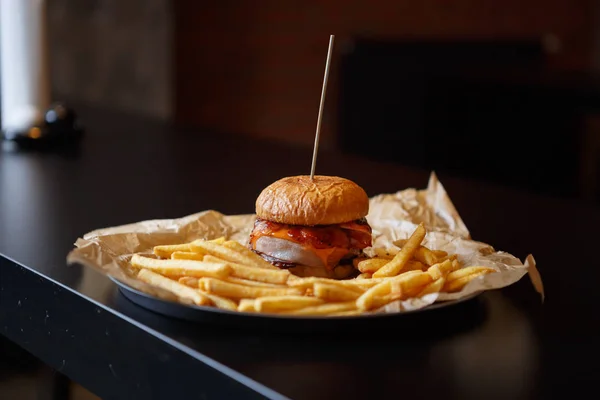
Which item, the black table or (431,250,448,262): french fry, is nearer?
the black table

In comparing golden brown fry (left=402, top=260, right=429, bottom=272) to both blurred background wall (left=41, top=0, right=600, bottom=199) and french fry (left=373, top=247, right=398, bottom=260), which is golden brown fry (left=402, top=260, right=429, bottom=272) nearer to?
french fry (left=373, top=247, right=398, bottom=260)

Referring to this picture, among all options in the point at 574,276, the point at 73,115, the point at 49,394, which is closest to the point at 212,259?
the point at 574,276

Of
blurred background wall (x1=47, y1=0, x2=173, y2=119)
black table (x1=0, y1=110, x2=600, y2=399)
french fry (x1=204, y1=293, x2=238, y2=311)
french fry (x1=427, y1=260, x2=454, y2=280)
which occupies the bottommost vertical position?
black table (x1=0, y1=110, x2=600, y2=399)

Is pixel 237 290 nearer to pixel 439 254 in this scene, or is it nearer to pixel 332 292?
pixel 332 292

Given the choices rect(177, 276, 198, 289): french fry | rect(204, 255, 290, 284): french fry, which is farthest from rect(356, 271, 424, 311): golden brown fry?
rect(177, 276, 198, 289): french fry

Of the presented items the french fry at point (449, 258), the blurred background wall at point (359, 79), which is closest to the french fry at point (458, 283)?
the french fry at point (449, 258)

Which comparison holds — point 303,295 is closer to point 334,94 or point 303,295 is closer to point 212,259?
point 212,259

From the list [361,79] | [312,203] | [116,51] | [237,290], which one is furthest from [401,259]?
[361,79]
